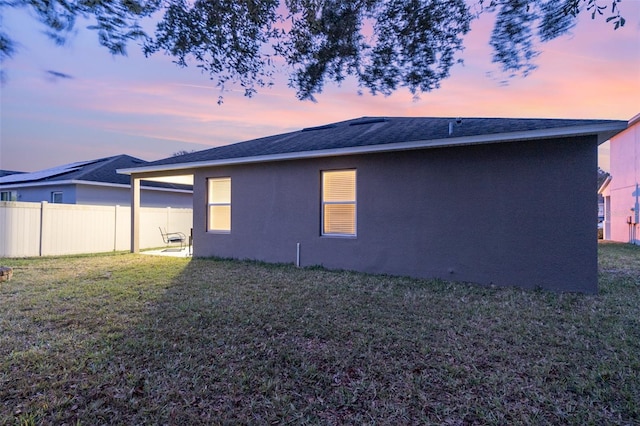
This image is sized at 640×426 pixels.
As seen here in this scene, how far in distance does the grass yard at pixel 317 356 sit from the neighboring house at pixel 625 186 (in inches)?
445

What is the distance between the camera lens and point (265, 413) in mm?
2428

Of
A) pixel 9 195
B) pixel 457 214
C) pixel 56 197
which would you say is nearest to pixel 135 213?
pixel 56 197

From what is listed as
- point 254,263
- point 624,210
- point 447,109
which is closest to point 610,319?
point 447,109

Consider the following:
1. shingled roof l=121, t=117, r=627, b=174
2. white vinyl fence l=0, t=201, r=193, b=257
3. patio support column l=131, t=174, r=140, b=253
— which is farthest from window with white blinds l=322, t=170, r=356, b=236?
white vinyl fence l=0, t=201, r=193, b=257

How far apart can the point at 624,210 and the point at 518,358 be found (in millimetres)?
16662

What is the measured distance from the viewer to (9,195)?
56.3ft

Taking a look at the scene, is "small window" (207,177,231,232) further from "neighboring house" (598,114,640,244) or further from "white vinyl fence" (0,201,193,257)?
"neighboring house" (598,114,640,244)

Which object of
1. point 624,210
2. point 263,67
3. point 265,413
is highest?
point 263,67

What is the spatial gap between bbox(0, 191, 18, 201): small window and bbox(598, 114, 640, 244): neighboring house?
84.9 feet

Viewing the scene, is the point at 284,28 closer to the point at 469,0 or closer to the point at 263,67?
the point at 263,67

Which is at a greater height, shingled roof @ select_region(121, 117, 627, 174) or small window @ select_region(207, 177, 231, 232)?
shingled roof @ select_region(121, 117, 627, 174)

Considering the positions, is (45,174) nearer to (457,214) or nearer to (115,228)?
(115,228)

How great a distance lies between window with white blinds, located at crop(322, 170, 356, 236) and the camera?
7.76m

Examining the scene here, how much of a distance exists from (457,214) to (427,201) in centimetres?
60
